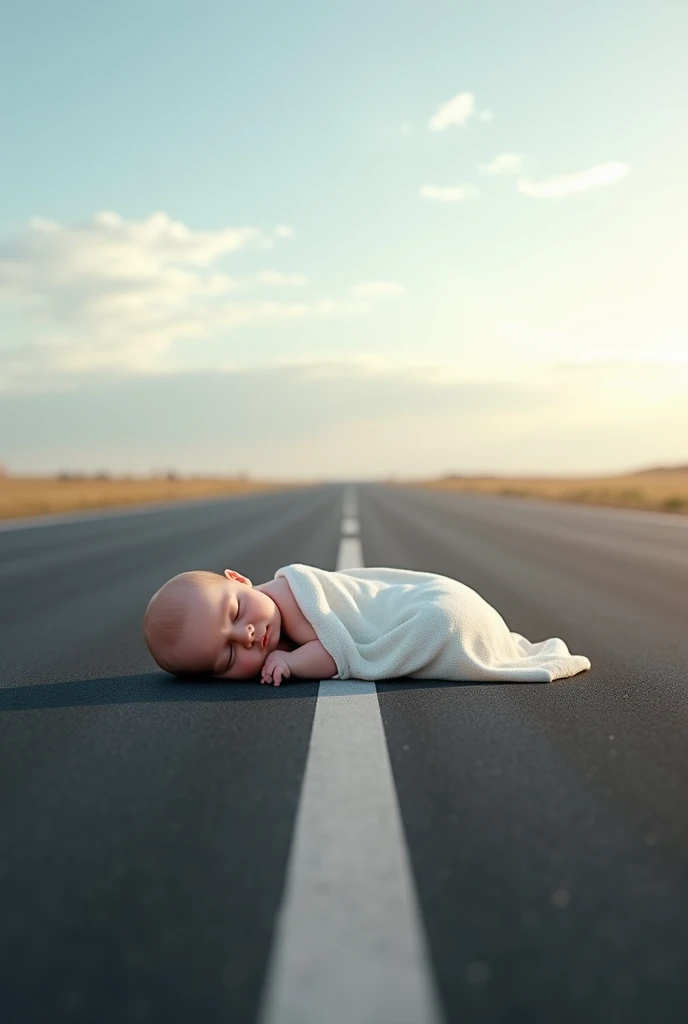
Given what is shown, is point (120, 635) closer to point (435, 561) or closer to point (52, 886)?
point (52, 886)

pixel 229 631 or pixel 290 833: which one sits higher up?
pixel 229 631

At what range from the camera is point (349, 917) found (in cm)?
184

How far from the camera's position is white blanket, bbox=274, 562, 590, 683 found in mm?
4246

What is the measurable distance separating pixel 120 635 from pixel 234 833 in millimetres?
3770

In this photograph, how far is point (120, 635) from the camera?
5.89 metres

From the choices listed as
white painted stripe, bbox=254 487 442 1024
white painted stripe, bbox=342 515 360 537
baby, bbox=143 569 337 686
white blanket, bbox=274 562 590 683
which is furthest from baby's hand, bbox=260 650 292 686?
white painted stripe, bbox=342 515 360 537

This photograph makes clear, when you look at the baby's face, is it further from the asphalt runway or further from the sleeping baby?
the asphalt runway

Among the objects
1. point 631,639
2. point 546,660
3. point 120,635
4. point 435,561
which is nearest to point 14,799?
point 546,660

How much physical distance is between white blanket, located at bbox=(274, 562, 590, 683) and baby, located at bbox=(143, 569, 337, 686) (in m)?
0.11

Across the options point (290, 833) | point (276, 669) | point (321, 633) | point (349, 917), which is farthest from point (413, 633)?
point (349, 917)

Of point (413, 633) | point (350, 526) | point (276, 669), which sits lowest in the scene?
point (350, 526)

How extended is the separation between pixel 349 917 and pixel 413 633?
7.96 ft

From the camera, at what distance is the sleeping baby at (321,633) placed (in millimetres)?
4102

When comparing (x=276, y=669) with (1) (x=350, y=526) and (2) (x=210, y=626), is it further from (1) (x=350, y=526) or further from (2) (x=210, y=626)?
(1) (x=350, y=526)
